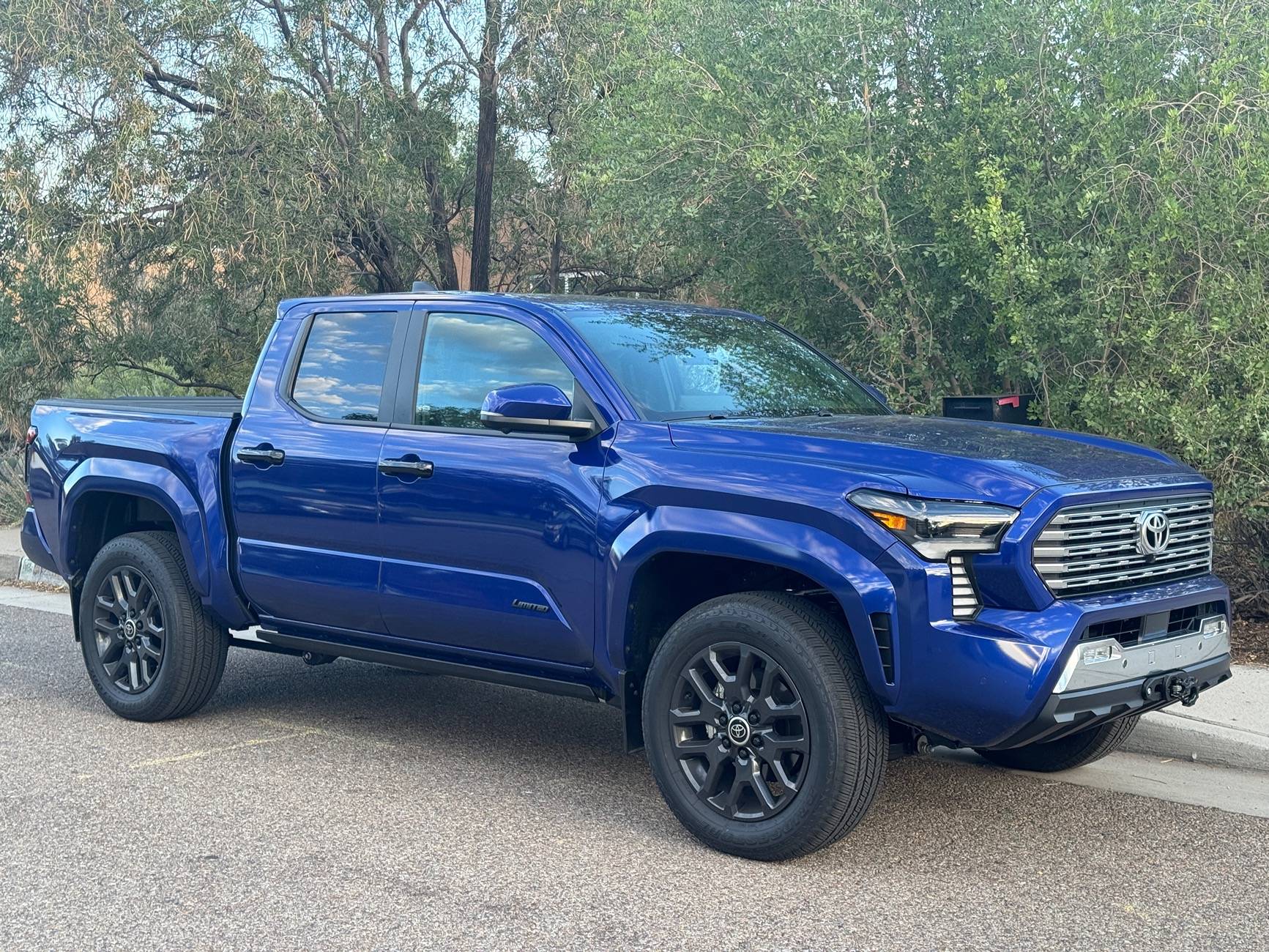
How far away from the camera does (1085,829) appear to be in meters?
5.24

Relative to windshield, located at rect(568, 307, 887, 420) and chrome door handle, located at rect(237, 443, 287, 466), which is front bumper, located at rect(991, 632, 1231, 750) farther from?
chrome door handle, located at rect(237, 443, 287, 466)

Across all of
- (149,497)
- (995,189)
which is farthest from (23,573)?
(995,189)

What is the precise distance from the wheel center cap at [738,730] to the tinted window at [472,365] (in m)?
1.47

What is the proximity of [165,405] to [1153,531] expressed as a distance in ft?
15.9

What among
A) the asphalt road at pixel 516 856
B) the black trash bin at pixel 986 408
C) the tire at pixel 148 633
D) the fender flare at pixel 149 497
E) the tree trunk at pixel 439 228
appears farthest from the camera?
the tree trunk at pixel 439 228

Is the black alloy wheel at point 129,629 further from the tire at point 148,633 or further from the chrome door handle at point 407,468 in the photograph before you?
the chrome door handle at point 407,468

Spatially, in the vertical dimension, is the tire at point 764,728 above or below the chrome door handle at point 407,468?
below

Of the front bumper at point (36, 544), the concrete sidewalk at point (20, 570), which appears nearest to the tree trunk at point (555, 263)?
the concrete sidewalk at point (20, 570)

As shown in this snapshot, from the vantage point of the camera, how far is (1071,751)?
5859mm

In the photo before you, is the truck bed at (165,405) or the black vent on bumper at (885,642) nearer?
the black vent on bumper at (885,642)

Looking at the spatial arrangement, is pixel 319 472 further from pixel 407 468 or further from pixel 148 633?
pixel 148 633

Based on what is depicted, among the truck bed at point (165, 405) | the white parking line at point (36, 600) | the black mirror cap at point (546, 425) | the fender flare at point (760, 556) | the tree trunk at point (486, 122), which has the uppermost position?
the tree trunk at point (486, 122)

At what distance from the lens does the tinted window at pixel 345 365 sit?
6.18m

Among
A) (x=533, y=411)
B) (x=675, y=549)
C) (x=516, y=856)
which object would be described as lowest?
(x=516, y=856)
